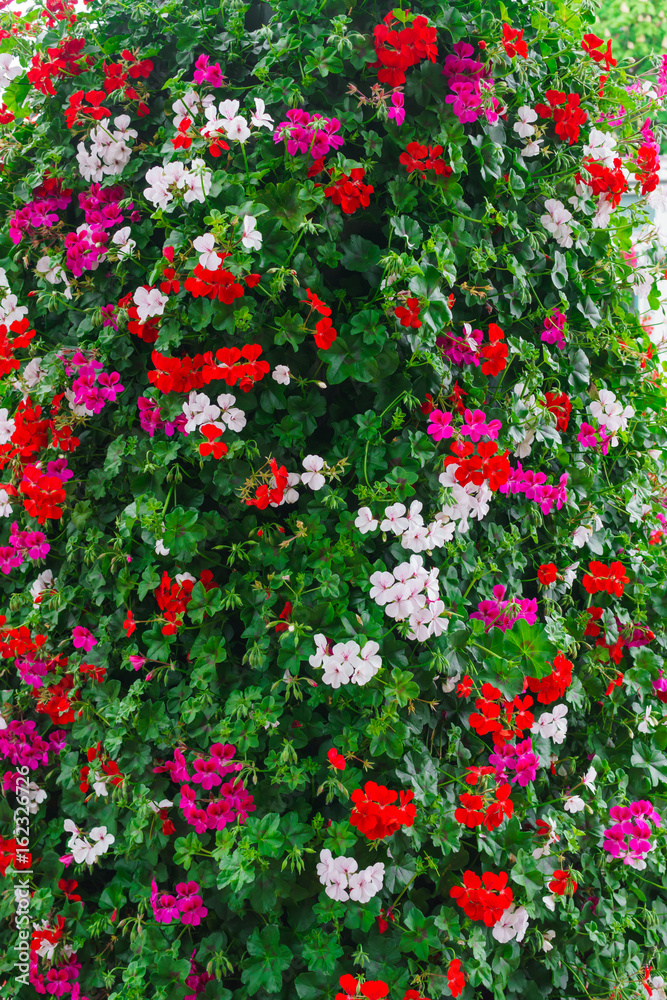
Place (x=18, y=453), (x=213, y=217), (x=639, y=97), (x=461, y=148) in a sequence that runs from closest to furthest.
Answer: (x=213, y=217), (x=461, y=148), (x=18, y=453), (x=639, y=97)

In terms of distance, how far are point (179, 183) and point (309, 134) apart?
283mm

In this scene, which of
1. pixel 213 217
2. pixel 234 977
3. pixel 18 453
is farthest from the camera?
pixel 18 453

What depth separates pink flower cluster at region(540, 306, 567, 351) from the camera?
1.83 meters

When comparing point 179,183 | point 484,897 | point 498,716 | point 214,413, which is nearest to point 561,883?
point 484,897

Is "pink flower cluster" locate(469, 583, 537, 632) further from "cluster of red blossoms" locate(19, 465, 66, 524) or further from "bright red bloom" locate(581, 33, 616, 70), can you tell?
"bright red bloom" locate(581, 33, 616, 70)

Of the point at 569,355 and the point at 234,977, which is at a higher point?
the point at 569,355

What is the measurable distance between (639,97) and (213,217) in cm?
144

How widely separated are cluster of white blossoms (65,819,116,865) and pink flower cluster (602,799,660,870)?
1.20m

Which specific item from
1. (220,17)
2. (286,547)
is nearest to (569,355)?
(286,547)

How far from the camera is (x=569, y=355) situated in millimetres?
1967

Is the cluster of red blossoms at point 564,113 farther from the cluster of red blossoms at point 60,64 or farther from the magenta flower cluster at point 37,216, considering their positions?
the magenta flower cluster at point 37,216

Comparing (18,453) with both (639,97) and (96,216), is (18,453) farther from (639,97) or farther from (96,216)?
(639,97)

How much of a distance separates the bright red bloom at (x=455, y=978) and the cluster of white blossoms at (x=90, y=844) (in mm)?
741

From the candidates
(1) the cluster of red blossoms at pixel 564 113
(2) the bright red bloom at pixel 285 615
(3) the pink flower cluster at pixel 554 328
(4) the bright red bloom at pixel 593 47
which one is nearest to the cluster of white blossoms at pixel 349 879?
(2) the bright red bloom at pixel 285 615
